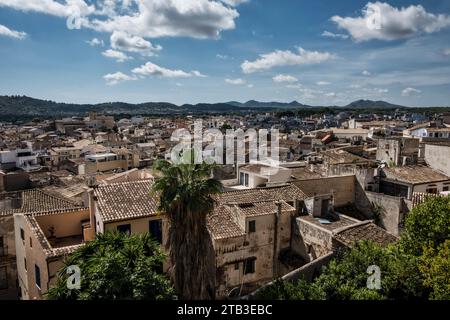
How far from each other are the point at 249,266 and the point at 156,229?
21.2ft

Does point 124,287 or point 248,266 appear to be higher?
point 124,287

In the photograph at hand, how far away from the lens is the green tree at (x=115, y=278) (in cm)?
1088

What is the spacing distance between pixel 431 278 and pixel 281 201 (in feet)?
37.1

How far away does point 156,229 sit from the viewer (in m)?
18.6

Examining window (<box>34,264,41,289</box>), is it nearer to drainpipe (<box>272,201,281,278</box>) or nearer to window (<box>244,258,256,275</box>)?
window (<box>244,258,256,275</box>)

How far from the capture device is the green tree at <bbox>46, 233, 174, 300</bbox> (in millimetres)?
10883

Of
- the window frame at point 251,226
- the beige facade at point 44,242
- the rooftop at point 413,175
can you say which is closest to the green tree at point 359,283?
the window frame at point 251,226

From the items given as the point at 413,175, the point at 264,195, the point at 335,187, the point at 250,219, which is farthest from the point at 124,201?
the point at 413,175

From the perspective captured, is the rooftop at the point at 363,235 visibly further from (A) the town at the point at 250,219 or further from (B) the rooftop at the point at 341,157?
(B) the rooftop at the point at 341,157

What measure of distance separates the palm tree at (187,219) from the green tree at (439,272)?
8.14m
